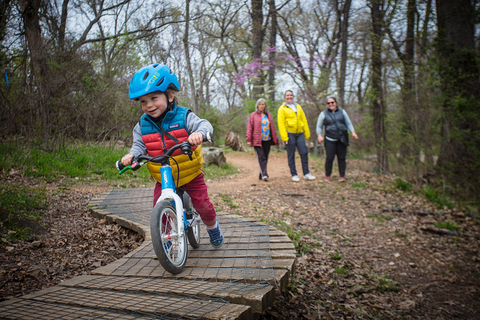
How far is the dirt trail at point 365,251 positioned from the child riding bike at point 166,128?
4.68 feet

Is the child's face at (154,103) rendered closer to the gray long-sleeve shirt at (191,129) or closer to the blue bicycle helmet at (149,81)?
the blue bicycle helmet at (149,81)

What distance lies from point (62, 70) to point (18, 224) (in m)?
4.84

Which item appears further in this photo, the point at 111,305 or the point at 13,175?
the point at 13,175

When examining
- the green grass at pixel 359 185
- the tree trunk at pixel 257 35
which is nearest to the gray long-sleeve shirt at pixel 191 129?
the green grass at pixel 359 185

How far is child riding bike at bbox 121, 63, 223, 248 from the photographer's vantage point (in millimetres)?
2750

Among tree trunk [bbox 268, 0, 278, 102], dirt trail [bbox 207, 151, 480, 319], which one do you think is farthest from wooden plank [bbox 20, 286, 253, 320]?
tree trunk [bbox 268, 0, 278, 102]

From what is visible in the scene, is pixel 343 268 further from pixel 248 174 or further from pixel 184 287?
pixel 248 174

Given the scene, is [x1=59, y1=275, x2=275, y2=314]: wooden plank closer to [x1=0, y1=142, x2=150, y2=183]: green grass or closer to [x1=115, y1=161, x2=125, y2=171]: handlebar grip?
[x1=115, y1=161, x2=125, y2=171]: handlebar grip

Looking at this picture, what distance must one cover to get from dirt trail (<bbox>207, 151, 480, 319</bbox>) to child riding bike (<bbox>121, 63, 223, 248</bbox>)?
1.43 metres

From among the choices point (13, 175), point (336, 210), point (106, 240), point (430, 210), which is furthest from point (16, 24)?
point (430, 210)

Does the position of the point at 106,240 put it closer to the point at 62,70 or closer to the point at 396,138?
the point at 62,70

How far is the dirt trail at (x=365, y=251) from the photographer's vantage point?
11.0 feet

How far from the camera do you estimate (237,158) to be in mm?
15047

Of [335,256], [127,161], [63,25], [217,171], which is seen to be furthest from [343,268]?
[63,25]
